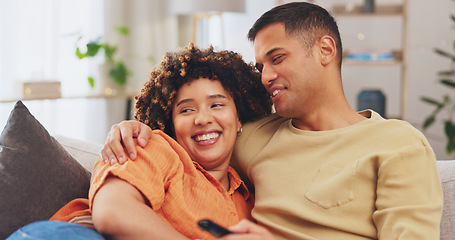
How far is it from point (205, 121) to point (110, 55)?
2.55 m

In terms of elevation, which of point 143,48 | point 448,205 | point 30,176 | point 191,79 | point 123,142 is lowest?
point 448,205

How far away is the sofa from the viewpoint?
3.99ft

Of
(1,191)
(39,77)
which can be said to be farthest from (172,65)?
(39,77)

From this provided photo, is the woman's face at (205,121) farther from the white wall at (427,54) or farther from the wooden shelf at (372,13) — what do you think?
the white wall at (427,54)

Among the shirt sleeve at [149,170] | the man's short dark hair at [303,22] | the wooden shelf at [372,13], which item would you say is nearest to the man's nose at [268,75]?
the man's short dark hair at [303,22]

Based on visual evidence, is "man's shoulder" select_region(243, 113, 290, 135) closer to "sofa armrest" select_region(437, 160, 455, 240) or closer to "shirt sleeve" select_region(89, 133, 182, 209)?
"shirt sleeve" select_region(89, 133, 182, 209)

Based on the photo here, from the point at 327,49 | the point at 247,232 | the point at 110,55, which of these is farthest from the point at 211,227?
the point at 110,55

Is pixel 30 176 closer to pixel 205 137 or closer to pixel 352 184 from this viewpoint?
pixel 205 137

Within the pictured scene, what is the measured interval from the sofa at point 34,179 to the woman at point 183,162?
7cm

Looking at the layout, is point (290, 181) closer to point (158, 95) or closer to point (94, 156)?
point (158, 95)

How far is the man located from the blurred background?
205 centimetres

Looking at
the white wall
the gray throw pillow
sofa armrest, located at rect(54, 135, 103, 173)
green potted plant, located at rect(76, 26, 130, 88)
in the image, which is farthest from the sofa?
the white wall

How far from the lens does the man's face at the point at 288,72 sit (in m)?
1.37

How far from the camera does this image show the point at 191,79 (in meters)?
1.38
